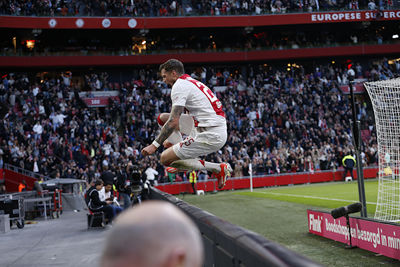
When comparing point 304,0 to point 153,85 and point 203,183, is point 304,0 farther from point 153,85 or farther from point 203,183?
point 203,183

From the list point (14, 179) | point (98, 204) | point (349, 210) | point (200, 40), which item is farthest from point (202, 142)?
point (200, 40)

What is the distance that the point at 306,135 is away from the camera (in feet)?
109

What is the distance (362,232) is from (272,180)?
20.9 m

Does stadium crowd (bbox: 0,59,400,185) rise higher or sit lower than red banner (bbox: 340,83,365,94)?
lower

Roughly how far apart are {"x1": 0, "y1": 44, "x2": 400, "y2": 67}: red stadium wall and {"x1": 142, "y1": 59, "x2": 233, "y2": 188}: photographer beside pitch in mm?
34002

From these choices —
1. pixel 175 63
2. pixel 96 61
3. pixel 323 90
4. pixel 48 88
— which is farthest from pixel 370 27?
pixel 175 63

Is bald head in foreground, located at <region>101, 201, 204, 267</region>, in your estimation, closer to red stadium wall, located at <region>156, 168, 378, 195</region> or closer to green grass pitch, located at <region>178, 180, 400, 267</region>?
green grass pitch, located at <region>178, 180, 400, 267</region>

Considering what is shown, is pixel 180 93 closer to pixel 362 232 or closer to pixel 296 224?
pixel 362 232

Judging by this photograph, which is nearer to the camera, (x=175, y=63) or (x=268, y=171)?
(x=175, y=63)

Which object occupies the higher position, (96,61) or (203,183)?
(96,61)

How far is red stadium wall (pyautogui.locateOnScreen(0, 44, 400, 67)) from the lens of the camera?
121ft

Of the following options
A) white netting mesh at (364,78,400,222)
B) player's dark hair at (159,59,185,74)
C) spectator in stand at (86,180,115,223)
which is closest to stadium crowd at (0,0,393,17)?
spectator in stand at (86,180,115,223)

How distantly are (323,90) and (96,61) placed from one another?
763 inches

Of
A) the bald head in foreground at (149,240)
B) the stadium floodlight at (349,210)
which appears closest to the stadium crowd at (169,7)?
the stadium floodlight at (349,210)
